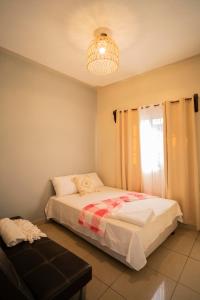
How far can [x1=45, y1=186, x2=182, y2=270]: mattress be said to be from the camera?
162 centimetres

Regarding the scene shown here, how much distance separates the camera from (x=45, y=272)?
4.08ft

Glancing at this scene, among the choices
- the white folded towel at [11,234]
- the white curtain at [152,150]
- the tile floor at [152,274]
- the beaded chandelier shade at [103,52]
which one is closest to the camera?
the tile floor at [152,274]

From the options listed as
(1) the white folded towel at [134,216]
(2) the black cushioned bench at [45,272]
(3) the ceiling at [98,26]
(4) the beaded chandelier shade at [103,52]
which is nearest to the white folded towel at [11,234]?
(2) the black cushioned bench at [45,272]

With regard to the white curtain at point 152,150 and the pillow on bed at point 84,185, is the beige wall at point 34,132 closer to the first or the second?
the pillow on bed at point 84,185

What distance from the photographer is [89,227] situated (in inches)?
80.0

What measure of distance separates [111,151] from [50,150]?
53.1 inches

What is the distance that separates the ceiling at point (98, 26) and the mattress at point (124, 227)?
2.25 metres

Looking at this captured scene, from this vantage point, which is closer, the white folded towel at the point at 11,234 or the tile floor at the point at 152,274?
the tile floor at the point at 152,274

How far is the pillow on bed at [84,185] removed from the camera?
2.96 metres

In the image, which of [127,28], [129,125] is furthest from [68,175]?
[127,28]

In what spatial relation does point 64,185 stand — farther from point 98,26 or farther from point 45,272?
point 98,26

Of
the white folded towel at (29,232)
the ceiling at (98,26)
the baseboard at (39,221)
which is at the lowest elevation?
the baseboard at (39,221)

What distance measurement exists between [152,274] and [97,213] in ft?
2.75

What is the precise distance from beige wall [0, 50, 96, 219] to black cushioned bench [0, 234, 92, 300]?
1068 mm
